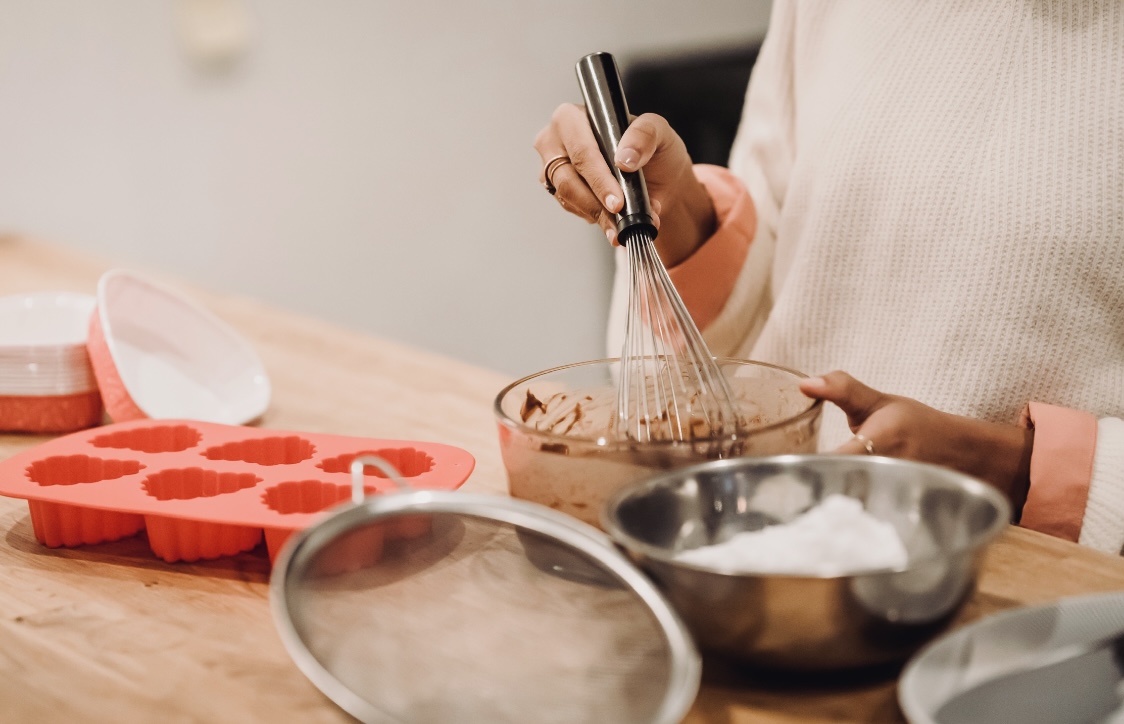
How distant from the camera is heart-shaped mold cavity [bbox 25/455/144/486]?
646 mm

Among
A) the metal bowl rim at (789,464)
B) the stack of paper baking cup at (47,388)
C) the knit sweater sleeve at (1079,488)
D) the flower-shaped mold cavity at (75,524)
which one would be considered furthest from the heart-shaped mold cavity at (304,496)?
the knit sweater sleeve at (1079,488)

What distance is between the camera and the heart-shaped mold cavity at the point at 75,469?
25.4 inches

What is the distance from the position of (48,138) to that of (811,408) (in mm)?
1846

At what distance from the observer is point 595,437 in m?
0.51

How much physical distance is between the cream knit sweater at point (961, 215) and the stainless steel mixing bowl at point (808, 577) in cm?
30

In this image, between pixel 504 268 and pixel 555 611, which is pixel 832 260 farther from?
pixel 504 268

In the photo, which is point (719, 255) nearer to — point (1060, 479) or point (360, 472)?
point (1060, 479)

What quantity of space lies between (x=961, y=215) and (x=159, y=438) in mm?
661

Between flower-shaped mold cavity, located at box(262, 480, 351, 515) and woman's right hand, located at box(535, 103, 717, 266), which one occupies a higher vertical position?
woman's right hand, located at box(535, 103, 717, 266)

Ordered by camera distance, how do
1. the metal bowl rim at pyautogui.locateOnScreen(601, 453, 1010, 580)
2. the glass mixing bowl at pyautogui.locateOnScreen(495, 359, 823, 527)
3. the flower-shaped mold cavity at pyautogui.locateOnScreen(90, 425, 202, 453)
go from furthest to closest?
the flower-shaped mold cavity at pyautogui.locateOnScreen(90, 425, 202, 453) → the glass mixing bowl at pyautogui.locateOnScreen(495, 359, 823, 527) → the metal bowl rim at pyautogui.locateOnScreen(601, 453, 1010, 580)

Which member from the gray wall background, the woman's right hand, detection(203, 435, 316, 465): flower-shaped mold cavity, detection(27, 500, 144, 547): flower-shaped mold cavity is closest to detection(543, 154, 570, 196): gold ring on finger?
the woman's right hand

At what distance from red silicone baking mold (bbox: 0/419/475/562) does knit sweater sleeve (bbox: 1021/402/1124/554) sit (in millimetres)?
397

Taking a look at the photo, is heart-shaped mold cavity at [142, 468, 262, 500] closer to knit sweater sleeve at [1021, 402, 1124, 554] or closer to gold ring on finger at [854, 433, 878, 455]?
gold ring on finger at [854, 433, 878, 455]

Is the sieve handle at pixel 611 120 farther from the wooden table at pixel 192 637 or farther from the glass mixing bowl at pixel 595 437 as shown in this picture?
the wooden table at pixel 192 637
